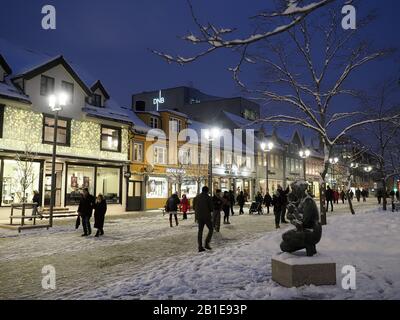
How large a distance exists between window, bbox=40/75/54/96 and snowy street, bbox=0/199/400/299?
12.3 m

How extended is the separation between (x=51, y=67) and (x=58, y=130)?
4181 mm

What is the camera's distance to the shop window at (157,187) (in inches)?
1245

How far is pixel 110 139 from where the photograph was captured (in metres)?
27.5

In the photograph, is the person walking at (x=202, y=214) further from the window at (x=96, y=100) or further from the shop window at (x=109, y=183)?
the window at (x=96, y=100)

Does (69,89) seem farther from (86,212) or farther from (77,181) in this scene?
(86,212)

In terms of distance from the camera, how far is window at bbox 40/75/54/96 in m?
23.2

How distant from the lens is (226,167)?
41375 millimetres

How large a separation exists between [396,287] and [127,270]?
528 cm

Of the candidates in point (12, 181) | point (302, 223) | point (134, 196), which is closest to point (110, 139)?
point (134, 196)

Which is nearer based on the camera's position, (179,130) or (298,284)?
(298,284)

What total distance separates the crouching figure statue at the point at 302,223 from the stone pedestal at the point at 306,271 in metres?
0.24

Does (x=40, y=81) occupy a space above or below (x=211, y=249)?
above

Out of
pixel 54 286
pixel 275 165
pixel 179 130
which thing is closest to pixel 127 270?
pixel 54 286
